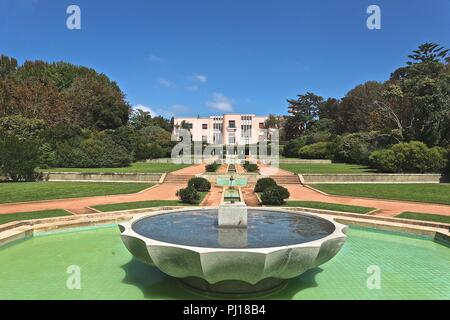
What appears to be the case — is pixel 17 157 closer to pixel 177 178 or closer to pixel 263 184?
pixel 177 178

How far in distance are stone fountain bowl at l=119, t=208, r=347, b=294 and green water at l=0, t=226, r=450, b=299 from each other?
565 mm

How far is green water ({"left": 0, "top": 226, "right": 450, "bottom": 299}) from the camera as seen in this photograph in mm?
6184

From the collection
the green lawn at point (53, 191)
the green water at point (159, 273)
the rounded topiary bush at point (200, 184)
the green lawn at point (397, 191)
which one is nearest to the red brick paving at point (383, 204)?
the green lawn at point (397, 191)

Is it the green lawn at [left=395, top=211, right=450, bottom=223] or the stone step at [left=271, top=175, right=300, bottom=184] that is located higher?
the stone step at [left=271, top=175, right=300, bottom=184]

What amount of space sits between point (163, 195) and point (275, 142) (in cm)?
5252

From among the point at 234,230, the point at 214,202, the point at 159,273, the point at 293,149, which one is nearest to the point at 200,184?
the point at 214,202

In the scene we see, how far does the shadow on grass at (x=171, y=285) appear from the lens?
5949 mm

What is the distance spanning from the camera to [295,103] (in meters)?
78.6

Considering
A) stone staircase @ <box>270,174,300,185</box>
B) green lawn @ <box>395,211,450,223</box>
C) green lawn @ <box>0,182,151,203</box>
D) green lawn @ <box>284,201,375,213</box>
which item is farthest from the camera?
stone staircase @ <box>270,174,300,185</box>

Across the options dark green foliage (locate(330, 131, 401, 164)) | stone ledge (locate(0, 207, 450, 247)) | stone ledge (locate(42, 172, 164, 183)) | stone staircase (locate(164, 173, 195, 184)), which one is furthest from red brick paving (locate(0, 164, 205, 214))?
dark green foliage (locate(330, 131, 401, 164))

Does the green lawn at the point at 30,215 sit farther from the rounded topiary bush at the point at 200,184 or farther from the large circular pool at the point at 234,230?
the rounded topiary bush at the point at 200,184

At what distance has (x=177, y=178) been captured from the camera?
25859 millimetres

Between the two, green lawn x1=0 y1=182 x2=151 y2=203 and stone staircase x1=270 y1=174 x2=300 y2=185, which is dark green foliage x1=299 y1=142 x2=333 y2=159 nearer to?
stone staircase x1=270 y1=174 x2=300 y2=185
